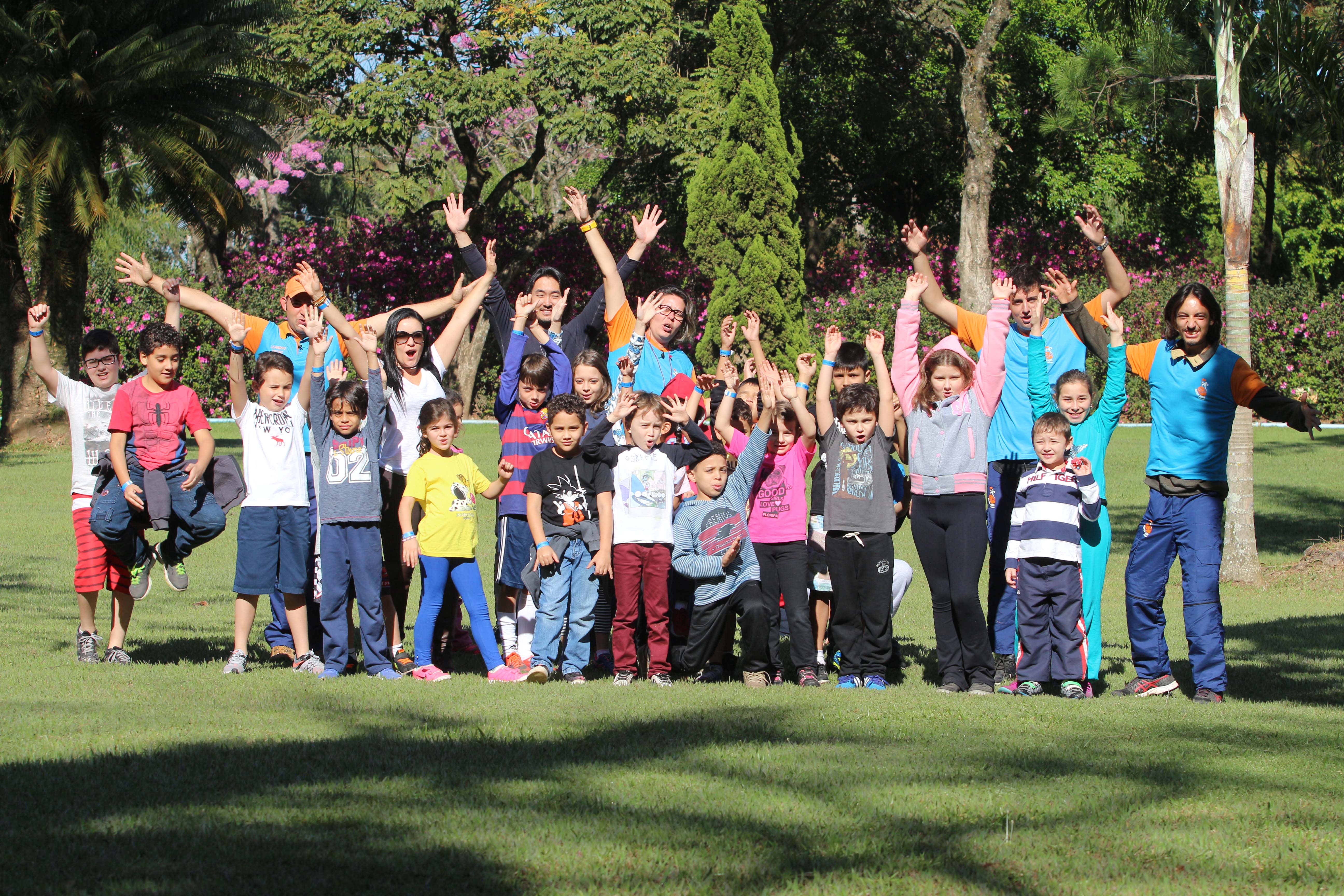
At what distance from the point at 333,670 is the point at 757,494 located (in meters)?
2.63

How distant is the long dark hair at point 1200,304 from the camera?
673 cm

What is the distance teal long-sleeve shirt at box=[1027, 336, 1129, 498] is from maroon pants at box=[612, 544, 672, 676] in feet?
7.33

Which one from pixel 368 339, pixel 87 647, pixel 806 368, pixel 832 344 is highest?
pixel 368 339

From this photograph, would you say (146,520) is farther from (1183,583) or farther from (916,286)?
(1183,583)

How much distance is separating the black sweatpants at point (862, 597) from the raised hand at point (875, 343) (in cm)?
102

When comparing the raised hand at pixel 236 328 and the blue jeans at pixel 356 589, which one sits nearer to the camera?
the blue jeans at pixel 356 589

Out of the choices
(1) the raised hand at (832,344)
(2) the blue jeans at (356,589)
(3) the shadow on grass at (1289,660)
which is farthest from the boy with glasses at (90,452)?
(3) the shadow on grass at (1289,660)

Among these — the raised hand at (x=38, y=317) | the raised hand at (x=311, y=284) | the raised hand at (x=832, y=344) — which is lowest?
the raised hand at (x=832, y=344)

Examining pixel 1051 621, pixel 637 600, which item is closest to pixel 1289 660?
pixel 1051 621

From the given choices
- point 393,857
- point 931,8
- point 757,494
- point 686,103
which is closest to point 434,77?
point 686,103

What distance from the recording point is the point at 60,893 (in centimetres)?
335

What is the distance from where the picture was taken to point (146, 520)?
735 cm

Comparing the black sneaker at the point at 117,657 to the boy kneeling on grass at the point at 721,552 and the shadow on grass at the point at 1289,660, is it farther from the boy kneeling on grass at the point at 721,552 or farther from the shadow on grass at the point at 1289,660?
the shadow on grass at the point at 1289,660

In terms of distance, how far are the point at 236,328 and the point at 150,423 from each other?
747 mm
